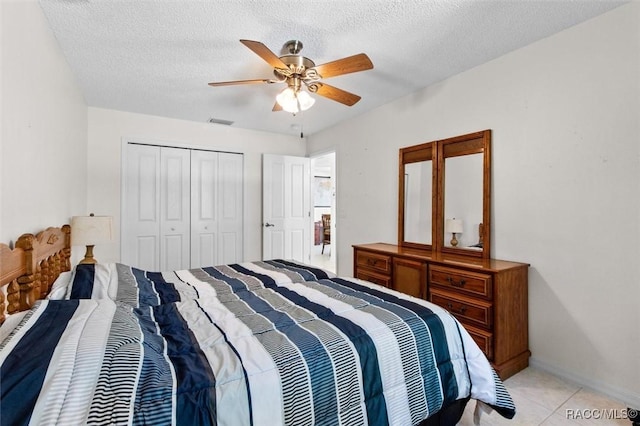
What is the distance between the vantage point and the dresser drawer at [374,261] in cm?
314

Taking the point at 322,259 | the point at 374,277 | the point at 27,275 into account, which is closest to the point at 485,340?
the point at 374,277

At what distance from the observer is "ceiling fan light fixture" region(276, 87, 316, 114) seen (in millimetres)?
2318

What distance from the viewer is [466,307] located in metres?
2.39

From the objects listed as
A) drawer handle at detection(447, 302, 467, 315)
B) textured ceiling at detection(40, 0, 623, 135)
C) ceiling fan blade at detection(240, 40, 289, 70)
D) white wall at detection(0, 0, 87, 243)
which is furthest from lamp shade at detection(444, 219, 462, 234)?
white wall at detection(0, 0, 87, 243)

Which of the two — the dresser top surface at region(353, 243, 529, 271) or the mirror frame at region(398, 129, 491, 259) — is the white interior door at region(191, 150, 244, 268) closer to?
Answer: the dresser top surface at region(353, 243, 529, 271)

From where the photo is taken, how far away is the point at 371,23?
2.11m

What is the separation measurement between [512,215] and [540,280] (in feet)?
1.77

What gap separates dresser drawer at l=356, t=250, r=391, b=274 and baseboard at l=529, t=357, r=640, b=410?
1.36 metres

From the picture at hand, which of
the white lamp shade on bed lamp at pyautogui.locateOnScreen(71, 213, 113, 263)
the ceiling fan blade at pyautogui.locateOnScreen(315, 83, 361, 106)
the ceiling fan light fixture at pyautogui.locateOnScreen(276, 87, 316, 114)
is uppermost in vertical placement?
the ceiling fan blade at pyautogui.locateOnScreen(315, 83, 361, 106)

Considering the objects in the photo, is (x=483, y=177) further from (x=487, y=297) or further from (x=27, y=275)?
(x=27, y=275)

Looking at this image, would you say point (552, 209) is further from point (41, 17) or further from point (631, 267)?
point (41, 17)

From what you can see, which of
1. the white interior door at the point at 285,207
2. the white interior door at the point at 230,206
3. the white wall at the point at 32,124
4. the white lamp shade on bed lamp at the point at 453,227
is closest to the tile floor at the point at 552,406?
the white lamp shade on bed lamp at the point at 453,227

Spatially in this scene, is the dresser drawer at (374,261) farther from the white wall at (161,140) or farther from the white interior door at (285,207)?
the white wall at (161,140)

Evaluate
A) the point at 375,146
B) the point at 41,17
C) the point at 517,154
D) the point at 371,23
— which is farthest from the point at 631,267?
the point at 41,17
